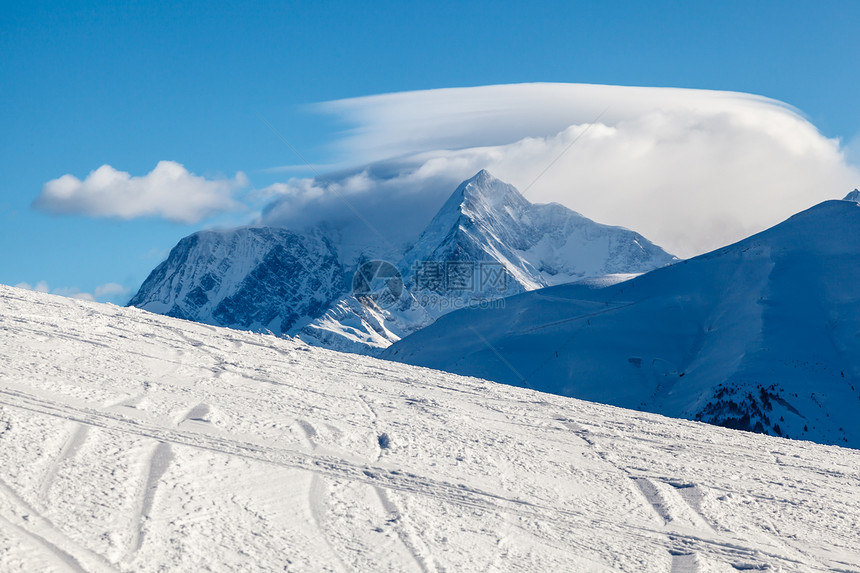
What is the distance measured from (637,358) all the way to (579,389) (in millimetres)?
6867

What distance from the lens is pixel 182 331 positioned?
76.5 feet

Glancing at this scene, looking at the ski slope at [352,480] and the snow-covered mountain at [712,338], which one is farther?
the snow-covered mountain at [712,338]

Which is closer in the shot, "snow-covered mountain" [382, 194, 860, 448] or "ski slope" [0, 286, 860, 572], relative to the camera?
"ski slope" [0, 286, 860, 572]

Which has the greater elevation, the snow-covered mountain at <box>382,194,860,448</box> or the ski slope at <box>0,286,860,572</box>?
the snow-covered mountain at <box>382,194,860,448</box>

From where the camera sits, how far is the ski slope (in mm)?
7945

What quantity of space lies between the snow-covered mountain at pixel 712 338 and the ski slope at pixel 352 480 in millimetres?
29115

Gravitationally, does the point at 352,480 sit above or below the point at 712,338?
below

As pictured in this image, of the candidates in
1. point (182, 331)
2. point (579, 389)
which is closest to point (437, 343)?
point (579, 389)

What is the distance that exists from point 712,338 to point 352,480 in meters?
53.3

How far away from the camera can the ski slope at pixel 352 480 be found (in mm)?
7945

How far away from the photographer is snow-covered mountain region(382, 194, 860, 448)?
1778 inches

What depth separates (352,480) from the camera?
1030 centimetres

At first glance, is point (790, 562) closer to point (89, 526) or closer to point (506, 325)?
point (89, 526)

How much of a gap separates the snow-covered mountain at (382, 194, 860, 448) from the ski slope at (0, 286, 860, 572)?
2911 centimetres
